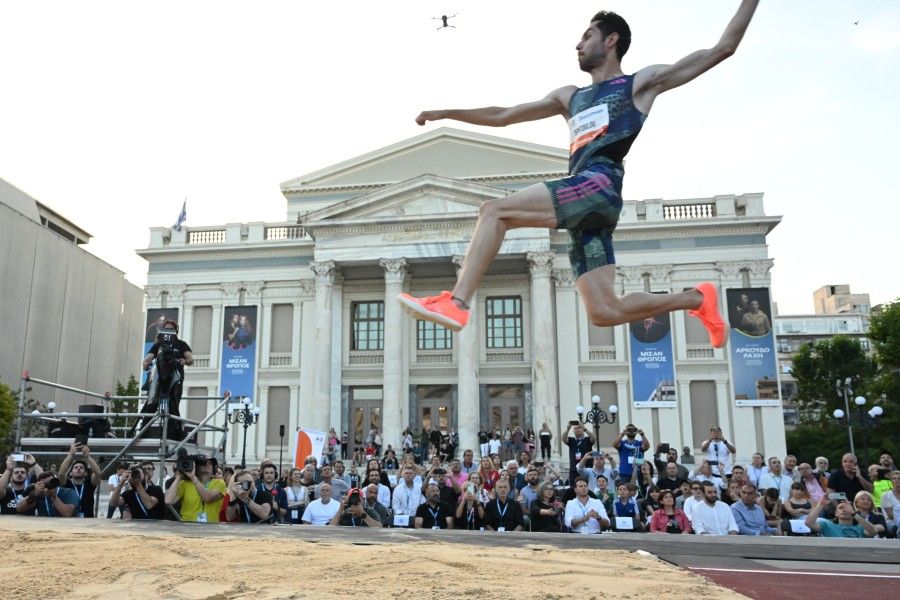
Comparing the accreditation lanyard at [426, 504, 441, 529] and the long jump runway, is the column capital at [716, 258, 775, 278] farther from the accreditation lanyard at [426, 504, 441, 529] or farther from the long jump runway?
the long jump runway

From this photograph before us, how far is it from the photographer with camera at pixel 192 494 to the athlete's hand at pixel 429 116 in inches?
210

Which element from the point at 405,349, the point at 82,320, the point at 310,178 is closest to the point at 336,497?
the point at 405,349

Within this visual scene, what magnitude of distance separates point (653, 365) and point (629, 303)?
2778 centimetres

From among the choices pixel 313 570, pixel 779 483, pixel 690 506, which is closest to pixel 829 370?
pixel 779 483

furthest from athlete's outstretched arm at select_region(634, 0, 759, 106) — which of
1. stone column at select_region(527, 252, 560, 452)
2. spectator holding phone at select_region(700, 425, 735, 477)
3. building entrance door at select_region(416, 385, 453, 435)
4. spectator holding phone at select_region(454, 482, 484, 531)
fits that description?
building entrance door at select_region(416, 385, 453, 435)

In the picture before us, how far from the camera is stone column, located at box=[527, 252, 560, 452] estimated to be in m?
30.6

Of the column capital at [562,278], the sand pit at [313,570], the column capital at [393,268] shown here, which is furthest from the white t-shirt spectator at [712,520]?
the column capital at [393,268]

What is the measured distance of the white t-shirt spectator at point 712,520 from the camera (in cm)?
948

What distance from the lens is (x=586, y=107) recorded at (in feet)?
14.9

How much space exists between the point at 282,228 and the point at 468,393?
43.5ft

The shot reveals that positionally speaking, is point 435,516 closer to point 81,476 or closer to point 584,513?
point 584,513

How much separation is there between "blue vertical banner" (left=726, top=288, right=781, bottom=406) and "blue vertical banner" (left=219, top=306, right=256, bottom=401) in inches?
808

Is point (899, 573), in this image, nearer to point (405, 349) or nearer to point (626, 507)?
point (626, 507)

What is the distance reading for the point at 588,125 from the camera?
449 centimetres
